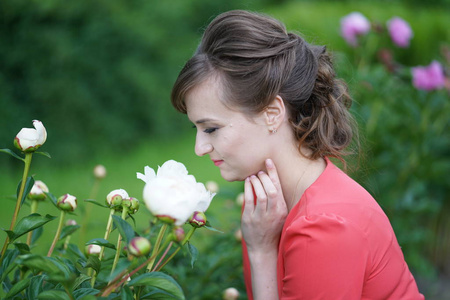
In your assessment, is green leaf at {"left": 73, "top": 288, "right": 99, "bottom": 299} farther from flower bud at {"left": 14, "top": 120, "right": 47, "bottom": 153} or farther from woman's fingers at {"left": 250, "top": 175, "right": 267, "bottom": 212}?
A: woman's fingers at {"left": 250, "top": 175, "right": 267, "bottom": 212}

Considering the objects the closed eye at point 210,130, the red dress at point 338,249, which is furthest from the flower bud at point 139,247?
the closed eye at point 210,130

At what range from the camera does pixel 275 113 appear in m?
1.54

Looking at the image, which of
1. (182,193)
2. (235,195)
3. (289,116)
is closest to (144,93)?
(235,195)

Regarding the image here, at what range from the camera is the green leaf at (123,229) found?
99 centimetres

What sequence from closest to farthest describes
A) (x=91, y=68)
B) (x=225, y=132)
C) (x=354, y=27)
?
1. (x=225, y=132)
2. (x=354, y=27)
3. (x=91, y=68)

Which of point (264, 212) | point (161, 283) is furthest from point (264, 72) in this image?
point (161, 283)

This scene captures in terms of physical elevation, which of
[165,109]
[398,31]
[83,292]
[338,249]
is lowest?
[165,109]

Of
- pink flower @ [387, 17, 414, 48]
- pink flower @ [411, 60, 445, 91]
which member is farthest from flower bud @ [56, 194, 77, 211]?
pink flower @ [387, 17, 414, 48]

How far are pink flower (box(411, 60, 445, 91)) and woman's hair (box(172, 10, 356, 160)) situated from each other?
4.69 ft

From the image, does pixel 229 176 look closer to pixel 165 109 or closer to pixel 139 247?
pixel 139 247

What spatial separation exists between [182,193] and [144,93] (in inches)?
164

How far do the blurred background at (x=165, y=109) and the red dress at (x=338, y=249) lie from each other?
427 mm

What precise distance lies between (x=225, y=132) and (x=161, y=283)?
600 millimetres

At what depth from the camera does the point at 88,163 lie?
470cm
